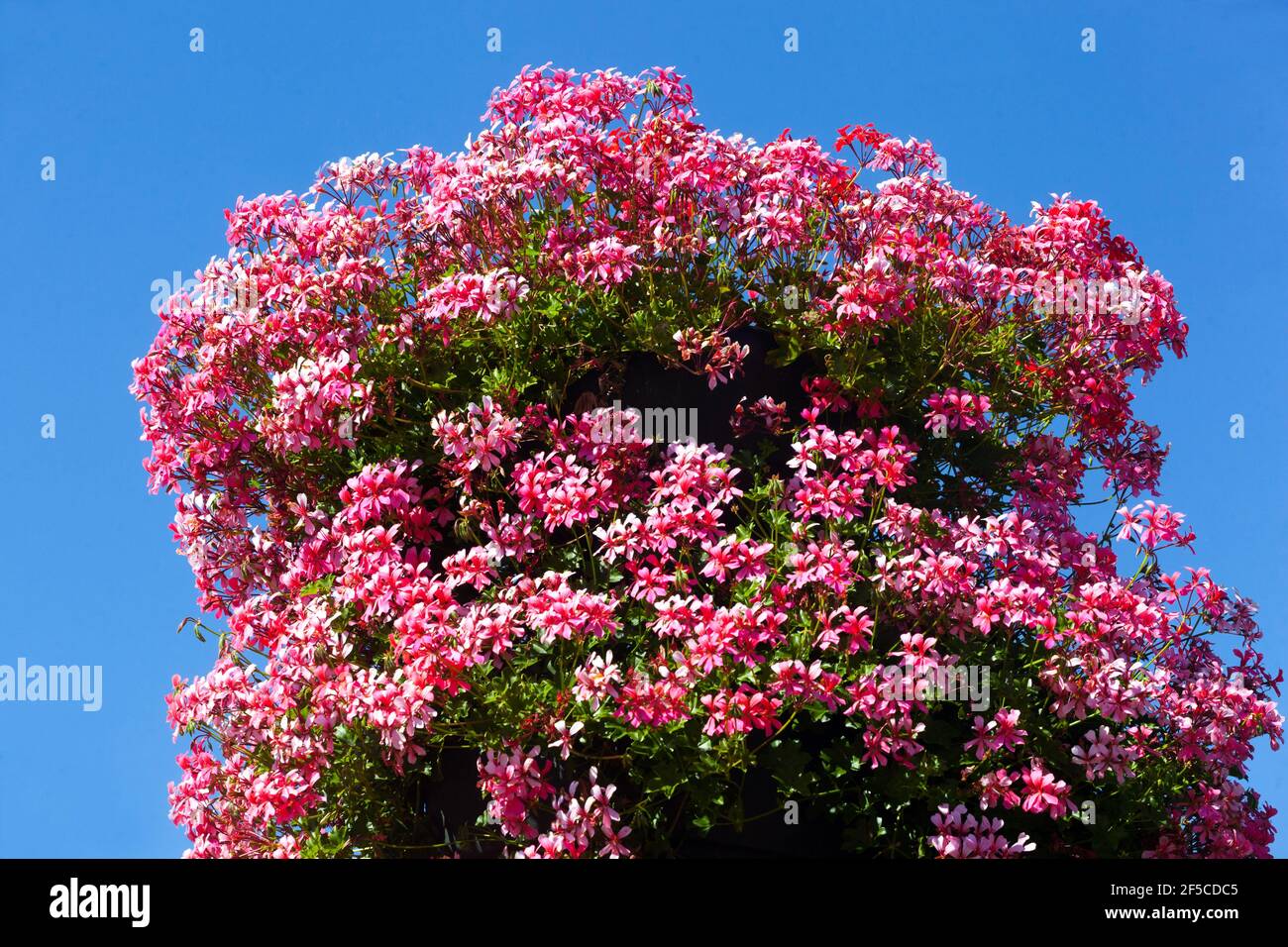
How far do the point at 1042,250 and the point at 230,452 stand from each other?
16.5 ft

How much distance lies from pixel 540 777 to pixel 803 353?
2.78m

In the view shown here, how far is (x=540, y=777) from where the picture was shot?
6.41 meters

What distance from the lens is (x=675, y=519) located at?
622 centimetres

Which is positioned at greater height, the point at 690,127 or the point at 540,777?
the point at 690,127

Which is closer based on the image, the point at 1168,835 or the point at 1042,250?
the point at 1168,835

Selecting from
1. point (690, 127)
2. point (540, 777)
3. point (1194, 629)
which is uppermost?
point (690, 127)

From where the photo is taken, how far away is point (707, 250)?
24.5 ft

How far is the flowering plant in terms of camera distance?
20.4 feet

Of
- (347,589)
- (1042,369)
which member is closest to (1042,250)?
(1042,369)

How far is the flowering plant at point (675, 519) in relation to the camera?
6.22 m
